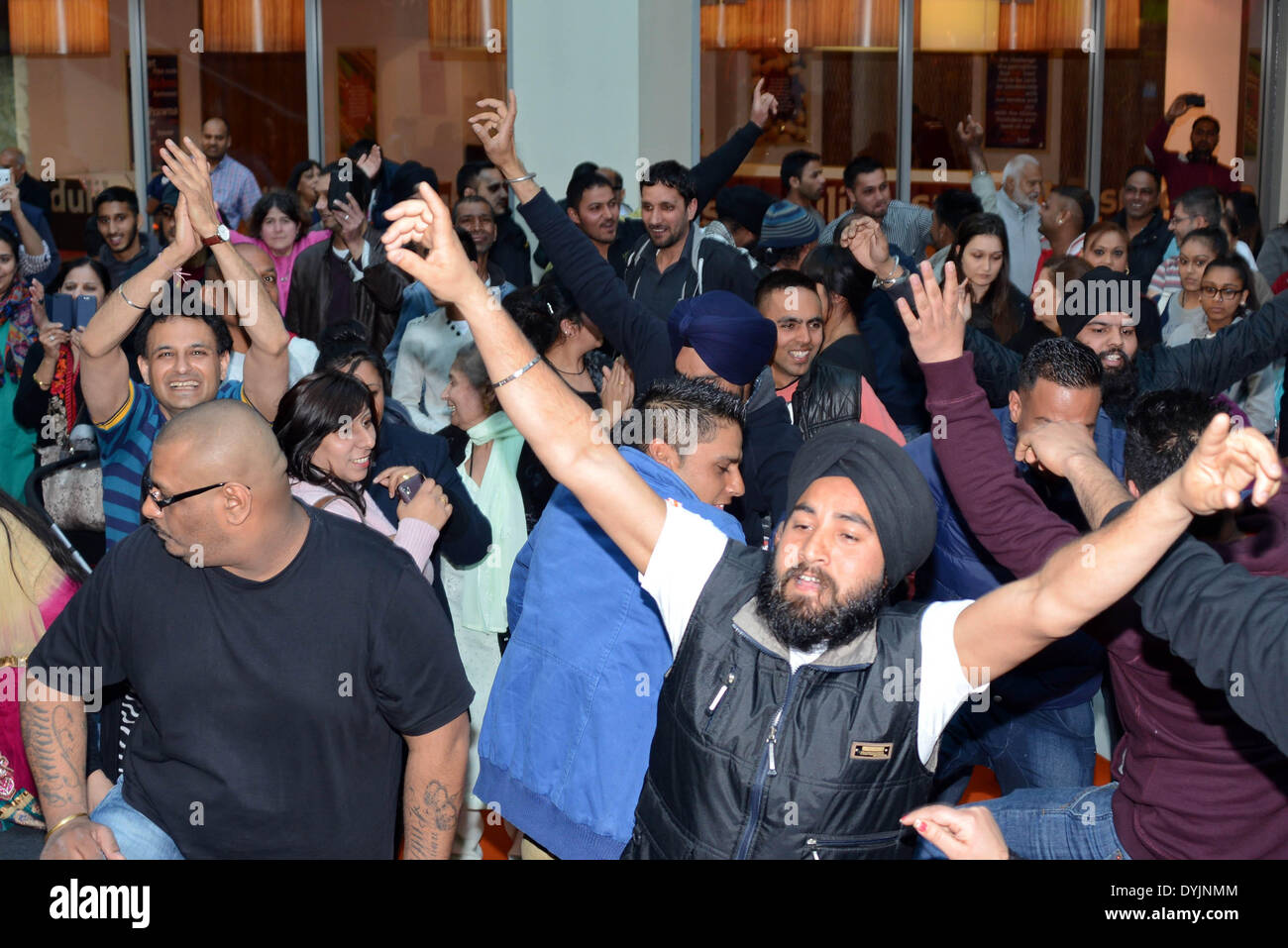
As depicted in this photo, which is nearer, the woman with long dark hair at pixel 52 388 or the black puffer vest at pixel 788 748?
the black puffer vest at pixel 788 748

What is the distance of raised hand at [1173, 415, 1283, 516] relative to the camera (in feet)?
6.47

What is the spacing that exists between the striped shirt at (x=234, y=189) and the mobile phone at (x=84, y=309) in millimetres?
4132

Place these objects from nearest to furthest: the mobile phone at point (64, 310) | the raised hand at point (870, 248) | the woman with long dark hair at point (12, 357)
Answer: the raised hand at point (870, 248), the woman with long dark hair at point (12, 357), the mobile phone at point (64, 310)

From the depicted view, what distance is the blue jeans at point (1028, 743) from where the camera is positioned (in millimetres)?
3545

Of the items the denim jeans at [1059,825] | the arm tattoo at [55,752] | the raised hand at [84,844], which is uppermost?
the arm tattoo at [55,752]

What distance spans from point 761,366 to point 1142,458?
1507 mm

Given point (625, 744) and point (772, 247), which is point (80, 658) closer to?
point (625, 744)

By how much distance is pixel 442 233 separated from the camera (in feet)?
7.46

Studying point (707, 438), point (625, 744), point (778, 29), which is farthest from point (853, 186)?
point (625, 744)

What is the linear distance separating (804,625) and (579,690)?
2.38 feet

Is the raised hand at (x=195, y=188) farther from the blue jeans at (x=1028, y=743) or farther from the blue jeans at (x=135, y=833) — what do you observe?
the blue jeans at (x=1028, y=743)

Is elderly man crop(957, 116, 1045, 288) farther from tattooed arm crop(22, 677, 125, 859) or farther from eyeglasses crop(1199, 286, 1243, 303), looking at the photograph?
tattooed arm crop(22, 677, 125, 859)

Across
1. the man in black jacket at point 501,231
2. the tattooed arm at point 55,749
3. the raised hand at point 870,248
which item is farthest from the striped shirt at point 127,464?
the man in black jacket at point 501,231

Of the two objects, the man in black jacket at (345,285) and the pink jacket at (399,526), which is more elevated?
the man in black jacket at (345,285)
